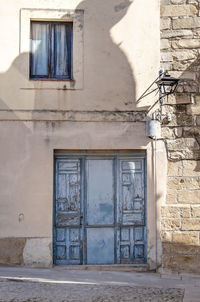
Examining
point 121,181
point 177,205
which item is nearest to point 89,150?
point 121,181

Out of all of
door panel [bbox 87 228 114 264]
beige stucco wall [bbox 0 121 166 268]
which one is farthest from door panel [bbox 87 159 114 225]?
beige stucco wall [bbox 0 121 166 268]

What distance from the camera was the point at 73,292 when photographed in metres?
6.11

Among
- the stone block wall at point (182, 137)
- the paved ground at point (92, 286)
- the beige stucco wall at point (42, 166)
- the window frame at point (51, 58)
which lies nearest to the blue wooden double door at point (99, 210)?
the beige stucco wall at point (42, 166)

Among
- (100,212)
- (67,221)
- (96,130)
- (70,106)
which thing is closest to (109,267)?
(100,212)

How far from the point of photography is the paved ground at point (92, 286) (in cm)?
585

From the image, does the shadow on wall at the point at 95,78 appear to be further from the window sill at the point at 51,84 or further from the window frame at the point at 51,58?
the window frame at the point at 51,58

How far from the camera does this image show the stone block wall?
24.6 ft

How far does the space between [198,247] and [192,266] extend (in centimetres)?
34

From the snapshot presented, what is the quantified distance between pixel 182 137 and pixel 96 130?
1549mm

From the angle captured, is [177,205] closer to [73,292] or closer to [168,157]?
[168,157]

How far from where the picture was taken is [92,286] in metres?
6.47

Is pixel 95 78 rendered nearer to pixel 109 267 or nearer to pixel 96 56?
pixel 96 56

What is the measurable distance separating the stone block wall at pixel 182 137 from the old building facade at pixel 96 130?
0.02 metres

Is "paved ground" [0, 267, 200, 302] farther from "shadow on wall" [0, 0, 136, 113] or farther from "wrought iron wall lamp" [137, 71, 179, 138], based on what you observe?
"shadow on wall" [0, 0, 136, 113]
